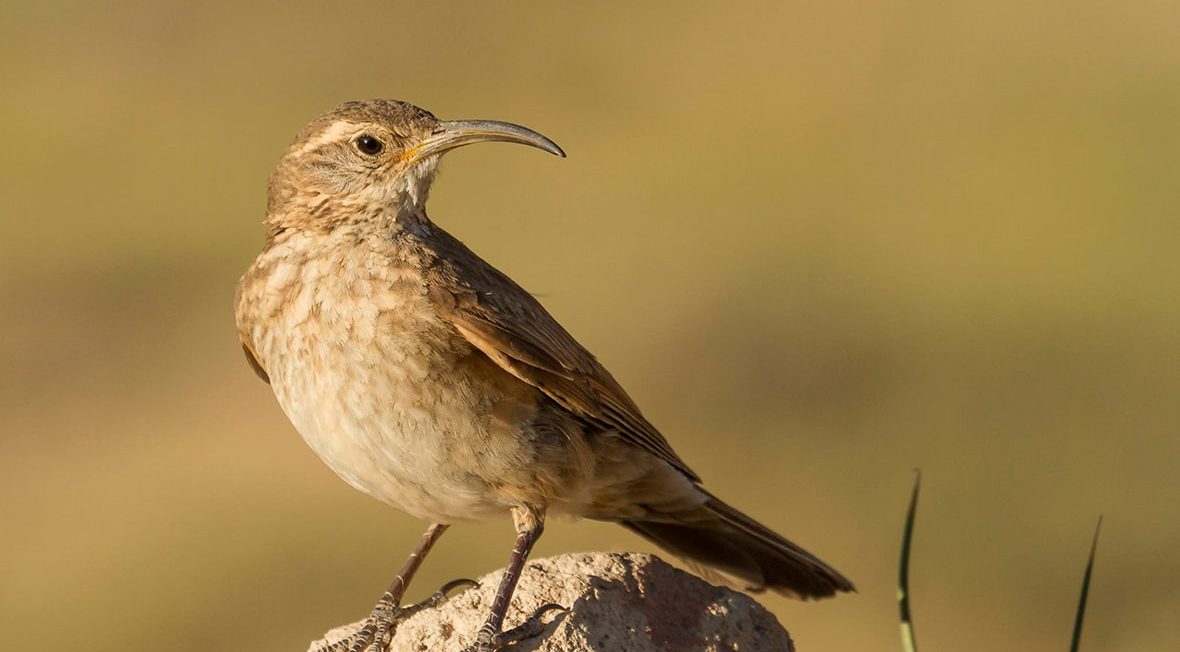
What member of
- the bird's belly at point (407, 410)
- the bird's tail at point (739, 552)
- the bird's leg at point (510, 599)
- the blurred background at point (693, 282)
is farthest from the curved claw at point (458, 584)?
the blurred background at point (693, 282)

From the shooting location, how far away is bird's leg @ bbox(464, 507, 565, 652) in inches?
244

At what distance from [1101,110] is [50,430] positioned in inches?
570

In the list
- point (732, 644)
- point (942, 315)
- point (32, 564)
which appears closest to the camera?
point (732, 644)

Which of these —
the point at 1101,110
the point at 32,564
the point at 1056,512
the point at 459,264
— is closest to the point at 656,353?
the point at 1056,512

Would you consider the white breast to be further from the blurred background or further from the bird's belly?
the blurred background

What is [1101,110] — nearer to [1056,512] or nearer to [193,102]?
[1056,512]

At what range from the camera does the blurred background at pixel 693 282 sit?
A: 1549 centimetres

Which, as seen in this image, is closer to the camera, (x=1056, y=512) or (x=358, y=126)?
(x=358, y=126)

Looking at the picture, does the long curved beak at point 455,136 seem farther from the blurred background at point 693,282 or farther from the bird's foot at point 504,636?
the blurred background at point 693,282

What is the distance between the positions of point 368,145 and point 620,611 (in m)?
1.94

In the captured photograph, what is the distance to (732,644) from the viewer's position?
6473 mm

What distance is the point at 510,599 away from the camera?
643cm

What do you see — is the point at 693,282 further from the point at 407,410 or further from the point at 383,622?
the point at 407,410

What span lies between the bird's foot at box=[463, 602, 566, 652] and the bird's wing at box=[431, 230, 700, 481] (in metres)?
0.84
